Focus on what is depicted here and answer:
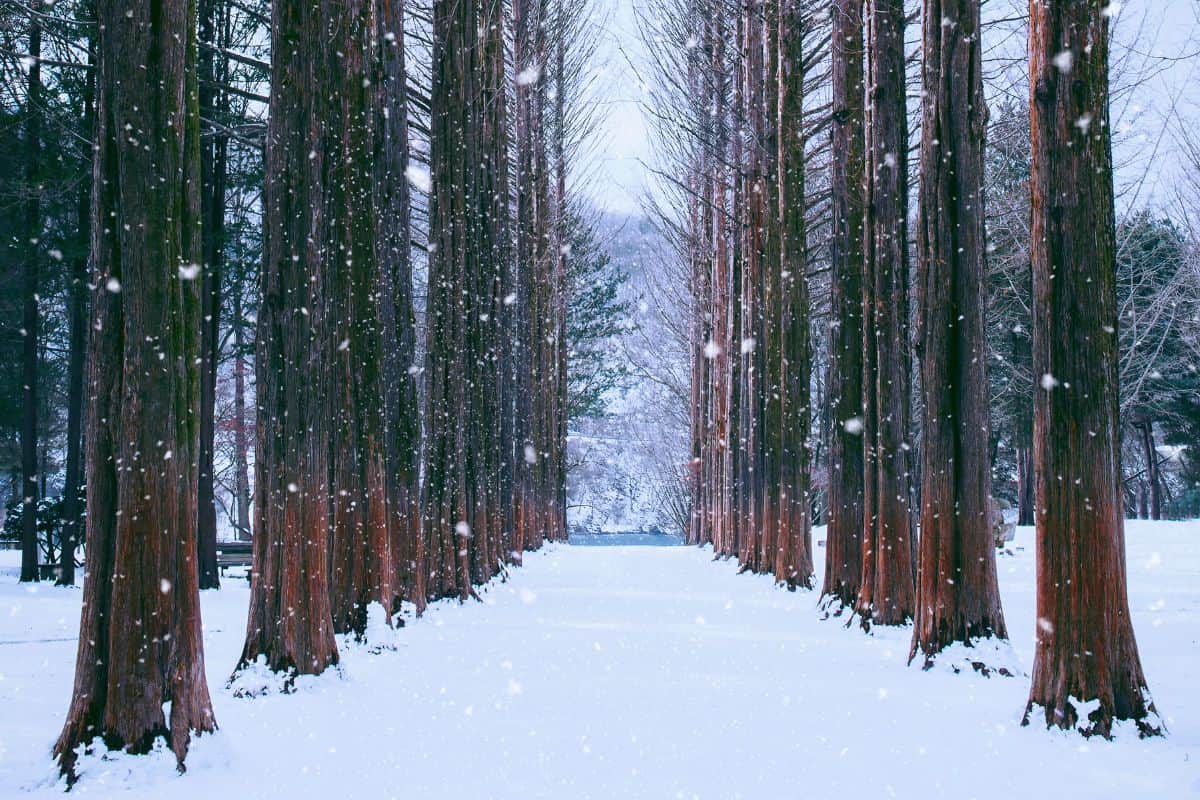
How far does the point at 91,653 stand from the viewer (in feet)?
16.5

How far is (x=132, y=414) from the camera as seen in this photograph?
505cm

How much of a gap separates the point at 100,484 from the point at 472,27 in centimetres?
1117

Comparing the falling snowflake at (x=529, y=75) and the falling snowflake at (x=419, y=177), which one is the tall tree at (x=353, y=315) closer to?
the falling snowflake at (x=419, y=177)

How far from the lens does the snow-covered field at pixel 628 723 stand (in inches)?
192

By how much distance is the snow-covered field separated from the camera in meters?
4.87

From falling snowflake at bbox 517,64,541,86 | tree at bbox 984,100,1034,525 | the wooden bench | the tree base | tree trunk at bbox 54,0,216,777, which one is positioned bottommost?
the wooden bench

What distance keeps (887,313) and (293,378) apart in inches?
214

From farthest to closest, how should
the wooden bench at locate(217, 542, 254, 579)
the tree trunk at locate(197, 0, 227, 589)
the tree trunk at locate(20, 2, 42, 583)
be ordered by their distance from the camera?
1. the wooden bench at locate(217, 542, 254, 579)
2. the tree trunk at locate(20, 2, 42, 583)
3. the tree trunk at locate(197, 0, 227, 589)

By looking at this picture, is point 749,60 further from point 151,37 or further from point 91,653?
point 91,653

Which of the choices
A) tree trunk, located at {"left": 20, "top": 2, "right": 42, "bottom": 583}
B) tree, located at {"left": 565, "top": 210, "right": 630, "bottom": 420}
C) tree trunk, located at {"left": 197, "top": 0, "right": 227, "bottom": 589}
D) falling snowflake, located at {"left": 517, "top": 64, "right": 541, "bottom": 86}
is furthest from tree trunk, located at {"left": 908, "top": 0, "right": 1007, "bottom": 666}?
tree, located at {"left": 565, "top": 210, "right": 630, "bottom": 420}

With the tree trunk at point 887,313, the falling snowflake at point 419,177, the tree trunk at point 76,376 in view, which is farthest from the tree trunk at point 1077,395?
the tree trunk at point 76,376

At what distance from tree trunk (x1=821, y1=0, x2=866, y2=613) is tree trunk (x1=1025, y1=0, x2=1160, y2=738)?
6258mm

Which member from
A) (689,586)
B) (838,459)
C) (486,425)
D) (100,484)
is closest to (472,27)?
(486,425)

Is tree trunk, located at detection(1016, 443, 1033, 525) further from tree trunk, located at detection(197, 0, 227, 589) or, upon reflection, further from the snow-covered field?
tree trunk, located at detection(197, 0, 227, 589)
